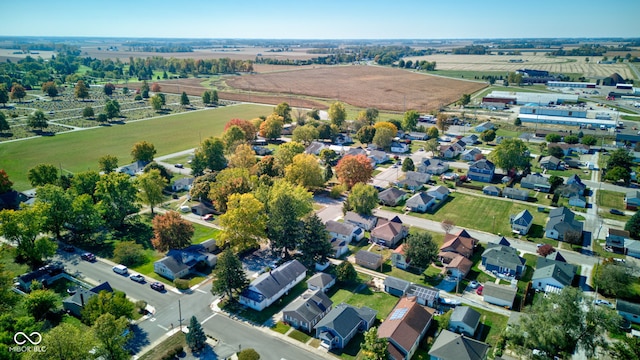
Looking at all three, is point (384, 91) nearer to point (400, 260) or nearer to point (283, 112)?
point (283, 112)

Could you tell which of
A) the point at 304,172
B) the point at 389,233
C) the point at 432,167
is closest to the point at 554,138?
the point at 432,167

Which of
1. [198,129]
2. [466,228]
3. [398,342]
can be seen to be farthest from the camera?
[198,129]

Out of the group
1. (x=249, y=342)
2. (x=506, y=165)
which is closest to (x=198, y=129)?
(x=506, y=165)

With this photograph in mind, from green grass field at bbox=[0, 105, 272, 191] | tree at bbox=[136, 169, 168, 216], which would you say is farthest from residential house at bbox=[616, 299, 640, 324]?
green grass field at bbox=[0, 105, 272, 191]

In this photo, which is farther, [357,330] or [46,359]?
[357,330]

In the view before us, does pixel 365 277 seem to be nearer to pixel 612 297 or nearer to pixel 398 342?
pixel 398 342

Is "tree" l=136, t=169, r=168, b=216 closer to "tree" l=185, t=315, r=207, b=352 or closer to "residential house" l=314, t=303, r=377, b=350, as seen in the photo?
"tree" l=185, t=315, r=207, b=352

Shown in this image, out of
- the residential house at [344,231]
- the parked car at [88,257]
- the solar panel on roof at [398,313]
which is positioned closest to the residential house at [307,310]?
the solar panel on roof at [398,313]
